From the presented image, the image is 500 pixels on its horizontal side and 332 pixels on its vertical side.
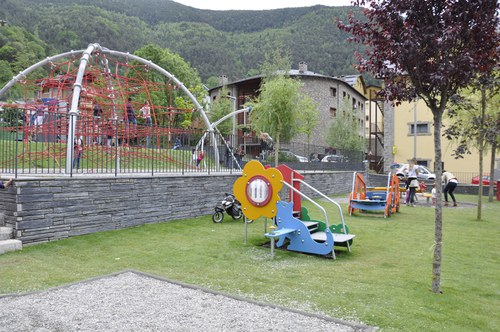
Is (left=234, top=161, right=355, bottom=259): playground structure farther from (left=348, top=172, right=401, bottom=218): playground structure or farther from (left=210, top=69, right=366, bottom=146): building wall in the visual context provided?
(left=210, top=69, right=366, bottom=146): building wall

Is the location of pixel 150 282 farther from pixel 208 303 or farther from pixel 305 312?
pixel 305 312

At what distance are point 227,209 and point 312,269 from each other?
16.7ft

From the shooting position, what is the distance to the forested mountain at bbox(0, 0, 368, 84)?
8800 centimetres

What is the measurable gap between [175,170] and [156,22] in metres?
123

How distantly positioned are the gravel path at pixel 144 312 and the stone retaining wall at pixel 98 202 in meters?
2.89

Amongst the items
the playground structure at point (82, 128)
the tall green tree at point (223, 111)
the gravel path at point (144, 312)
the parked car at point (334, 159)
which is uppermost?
the tall green tree at point (223, 111)

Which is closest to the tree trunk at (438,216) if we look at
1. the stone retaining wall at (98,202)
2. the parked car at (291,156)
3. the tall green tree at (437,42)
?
Answer: the tall green tree at (437,42)

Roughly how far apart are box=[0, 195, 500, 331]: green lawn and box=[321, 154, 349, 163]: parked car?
1276 centimetres

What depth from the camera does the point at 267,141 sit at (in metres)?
18.1

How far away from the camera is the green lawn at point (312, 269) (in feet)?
16.2

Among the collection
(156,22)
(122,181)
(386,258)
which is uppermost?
(156,22)

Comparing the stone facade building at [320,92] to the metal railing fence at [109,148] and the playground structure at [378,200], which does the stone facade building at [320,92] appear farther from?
the metal railing fence at [109,148]

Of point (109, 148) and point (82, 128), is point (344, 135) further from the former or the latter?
point (109, 148)

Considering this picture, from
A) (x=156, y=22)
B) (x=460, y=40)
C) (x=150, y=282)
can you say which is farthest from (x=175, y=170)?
(x=156, y=22)
